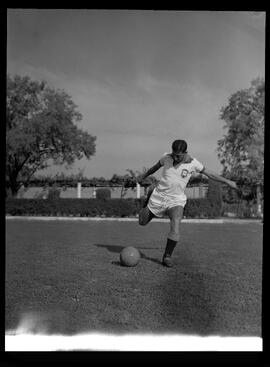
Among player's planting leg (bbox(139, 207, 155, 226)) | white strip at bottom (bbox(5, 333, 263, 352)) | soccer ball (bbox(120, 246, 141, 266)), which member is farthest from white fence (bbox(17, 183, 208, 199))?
white strip at bottom (bbox(5, 333, 263, 352))

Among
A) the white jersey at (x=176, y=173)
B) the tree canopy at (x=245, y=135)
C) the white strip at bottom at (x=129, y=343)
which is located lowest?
the white strip at bottom at (x=129, y=343)

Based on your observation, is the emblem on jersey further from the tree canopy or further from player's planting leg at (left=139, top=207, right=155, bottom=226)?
the tree canopy

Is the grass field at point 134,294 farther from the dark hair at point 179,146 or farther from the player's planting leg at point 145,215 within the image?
the dark hair at point 179,146

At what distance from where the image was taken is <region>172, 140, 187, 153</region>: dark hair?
586cm

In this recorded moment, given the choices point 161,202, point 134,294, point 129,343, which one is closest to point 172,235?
point 161,202

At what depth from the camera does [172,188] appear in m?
6.34

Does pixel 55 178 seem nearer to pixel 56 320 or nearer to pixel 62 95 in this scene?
pixel 62 95

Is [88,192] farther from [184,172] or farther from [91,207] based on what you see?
[184,172]

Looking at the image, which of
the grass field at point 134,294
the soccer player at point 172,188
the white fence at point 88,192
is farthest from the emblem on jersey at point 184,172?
the white fence at point 88,192

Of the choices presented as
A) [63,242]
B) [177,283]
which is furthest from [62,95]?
[177,283]

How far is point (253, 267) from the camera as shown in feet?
21.1

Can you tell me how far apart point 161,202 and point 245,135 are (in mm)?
19359

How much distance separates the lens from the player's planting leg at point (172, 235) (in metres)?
6.14

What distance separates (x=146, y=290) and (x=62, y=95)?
82.4 feet
